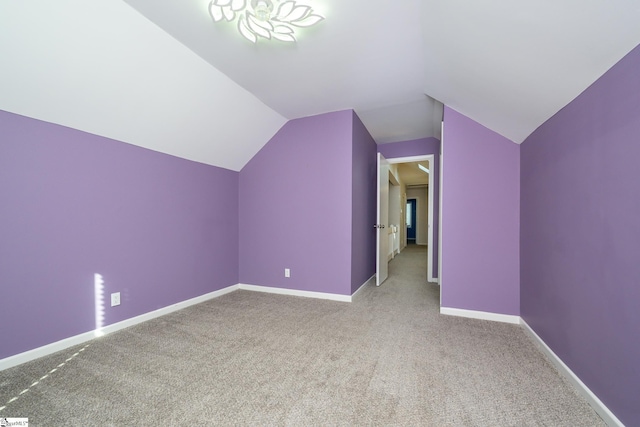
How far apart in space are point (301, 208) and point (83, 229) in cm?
224

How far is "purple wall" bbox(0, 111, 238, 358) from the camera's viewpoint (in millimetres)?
1781

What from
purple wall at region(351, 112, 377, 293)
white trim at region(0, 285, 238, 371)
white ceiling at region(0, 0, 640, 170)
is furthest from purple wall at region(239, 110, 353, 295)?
white trim at region(0, 285, 238, 371)

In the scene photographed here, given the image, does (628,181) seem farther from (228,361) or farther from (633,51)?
(228,361)

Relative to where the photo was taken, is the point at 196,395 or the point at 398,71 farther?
the point at 398,71

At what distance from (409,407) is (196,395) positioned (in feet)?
4.00

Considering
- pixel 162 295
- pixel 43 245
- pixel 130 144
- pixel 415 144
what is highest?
pixel 415 144

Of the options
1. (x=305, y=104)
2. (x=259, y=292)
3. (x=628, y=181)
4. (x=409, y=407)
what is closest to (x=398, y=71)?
(x=305, y=104)

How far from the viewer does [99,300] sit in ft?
7.34

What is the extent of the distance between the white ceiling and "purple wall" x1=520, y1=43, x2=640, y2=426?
0.66ft

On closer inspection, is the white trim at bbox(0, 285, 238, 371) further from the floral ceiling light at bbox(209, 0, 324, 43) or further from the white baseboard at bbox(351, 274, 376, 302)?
the floral ceiling light at bbox(209, 0, 324, 43)

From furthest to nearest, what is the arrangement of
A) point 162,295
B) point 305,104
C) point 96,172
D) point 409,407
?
1. point 305,104
2. point 162,295
3. point 96,172
4. point 409,407

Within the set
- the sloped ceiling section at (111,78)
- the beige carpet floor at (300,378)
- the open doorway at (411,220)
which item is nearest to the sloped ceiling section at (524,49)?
the beige carpet floor at (300,378)

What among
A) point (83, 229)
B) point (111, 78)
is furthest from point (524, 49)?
point (83, 229)

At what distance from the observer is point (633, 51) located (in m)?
1.15
